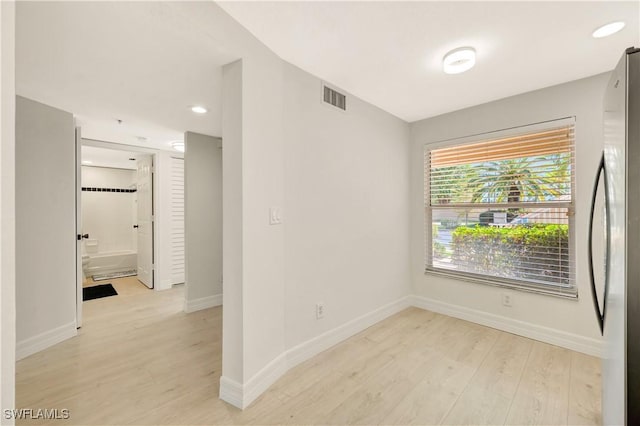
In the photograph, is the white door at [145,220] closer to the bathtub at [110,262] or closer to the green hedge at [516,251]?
the bathtub at [110,262]

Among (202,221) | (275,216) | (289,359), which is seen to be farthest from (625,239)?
(202,221)

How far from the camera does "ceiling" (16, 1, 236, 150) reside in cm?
141

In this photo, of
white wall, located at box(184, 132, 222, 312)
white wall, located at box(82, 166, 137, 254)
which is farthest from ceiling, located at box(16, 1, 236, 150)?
white wall, located at box(82, 166, 137, 254)

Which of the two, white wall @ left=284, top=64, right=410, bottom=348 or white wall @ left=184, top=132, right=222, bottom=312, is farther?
white wall @ left=184, top=132, right=222, bottom=312

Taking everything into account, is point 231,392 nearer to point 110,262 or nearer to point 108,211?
point 110,262

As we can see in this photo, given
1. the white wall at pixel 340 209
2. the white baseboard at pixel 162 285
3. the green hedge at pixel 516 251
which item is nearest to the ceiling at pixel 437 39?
the white wall at pixel 340 209

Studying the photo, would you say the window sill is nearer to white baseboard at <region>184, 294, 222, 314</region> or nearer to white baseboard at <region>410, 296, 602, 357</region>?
white baseboard at <region>410, 296, 602, 357</region>

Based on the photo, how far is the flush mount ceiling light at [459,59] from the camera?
6.39ft

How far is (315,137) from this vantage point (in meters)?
2.33

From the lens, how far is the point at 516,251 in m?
2.80

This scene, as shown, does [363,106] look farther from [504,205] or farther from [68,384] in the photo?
[68,384]

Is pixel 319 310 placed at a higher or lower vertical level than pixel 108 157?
lower

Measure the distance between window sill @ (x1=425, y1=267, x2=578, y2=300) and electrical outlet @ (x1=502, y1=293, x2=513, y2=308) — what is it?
3.1 inches

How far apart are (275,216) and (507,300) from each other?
250 cm
